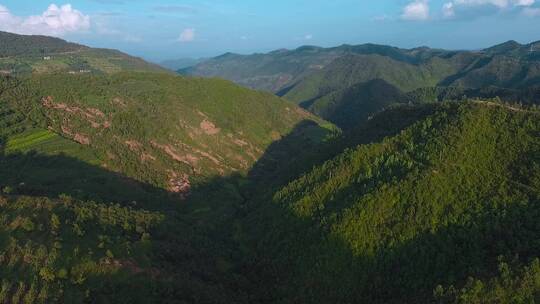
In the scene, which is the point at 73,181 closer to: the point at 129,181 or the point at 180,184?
the point at 129,181

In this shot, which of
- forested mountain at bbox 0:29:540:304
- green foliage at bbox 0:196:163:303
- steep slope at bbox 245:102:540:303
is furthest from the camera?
steep slope at bbox 245:102:540:303

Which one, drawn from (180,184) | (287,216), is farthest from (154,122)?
(287,216)

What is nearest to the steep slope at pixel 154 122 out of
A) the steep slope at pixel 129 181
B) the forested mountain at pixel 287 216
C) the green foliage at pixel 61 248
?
the steep slope at pixel 129 181

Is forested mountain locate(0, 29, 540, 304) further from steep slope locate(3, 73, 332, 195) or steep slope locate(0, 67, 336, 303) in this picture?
steep slope locate(3, 73, 332, 195)

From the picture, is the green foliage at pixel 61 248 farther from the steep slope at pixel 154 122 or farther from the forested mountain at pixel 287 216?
the steep slope at pixel 154 122

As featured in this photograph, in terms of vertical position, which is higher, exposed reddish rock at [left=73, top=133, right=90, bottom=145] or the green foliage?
exposed reddish rock at [left=73, top=133, right=90, bottom=145]

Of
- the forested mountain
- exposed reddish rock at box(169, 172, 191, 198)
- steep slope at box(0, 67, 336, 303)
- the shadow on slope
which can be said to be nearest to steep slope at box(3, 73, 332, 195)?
exposed reddish rock at box(169, 172, 191, 198)

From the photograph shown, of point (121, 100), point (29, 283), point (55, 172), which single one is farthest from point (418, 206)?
point (121, 100)

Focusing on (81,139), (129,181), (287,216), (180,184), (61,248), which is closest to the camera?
(61,248)
